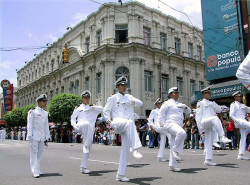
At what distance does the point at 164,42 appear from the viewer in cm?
3838

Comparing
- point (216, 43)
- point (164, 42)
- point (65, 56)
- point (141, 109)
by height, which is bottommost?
point (141, 109)

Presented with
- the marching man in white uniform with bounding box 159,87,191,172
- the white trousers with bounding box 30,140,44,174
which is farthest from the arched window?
the white trousers with bounding box 30,140,44,174

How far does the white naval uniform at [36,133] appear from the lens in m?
7.28

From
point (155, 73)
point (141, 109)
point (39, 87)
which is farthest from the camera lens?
point (39, 87)

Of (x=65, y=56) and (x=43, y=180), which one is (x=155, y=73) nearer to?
(x=65, y=56)

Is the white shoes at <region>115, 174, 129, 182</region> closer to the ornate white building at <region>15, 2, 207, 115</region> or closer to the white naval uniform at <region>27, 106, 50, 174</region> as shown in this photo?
the white naval uniform at <region>27, 106, 50, 174</region>

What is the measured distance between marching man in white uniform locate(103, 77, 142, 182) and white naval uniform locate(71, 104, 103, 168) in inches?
45.5

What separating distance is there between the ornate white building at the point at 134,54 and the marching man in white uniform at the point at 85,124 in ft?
82.7

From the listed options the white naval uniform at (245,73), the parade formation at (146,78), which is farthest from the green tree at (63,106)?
the white naval uniform at (245,73)

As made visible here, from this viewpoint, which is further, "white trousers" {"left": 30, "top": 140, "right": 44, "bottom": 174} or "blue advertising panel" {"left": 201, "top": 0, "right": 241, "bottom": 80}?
"blue advertising panel" {"left": 201, "top": 0, "right": 241, "bottom": 80}

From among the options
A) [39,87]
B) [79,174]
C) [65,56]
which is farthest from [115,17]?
[79,174]

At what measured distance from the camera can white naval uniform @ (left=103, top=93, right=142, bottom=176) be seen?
20.5 ft

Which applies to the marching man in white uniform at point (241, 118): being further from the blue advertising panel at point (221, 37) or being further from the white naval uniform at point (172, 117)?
the blue advertising panel at point (221, 37)

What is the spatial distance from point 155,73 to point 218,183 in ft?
100
